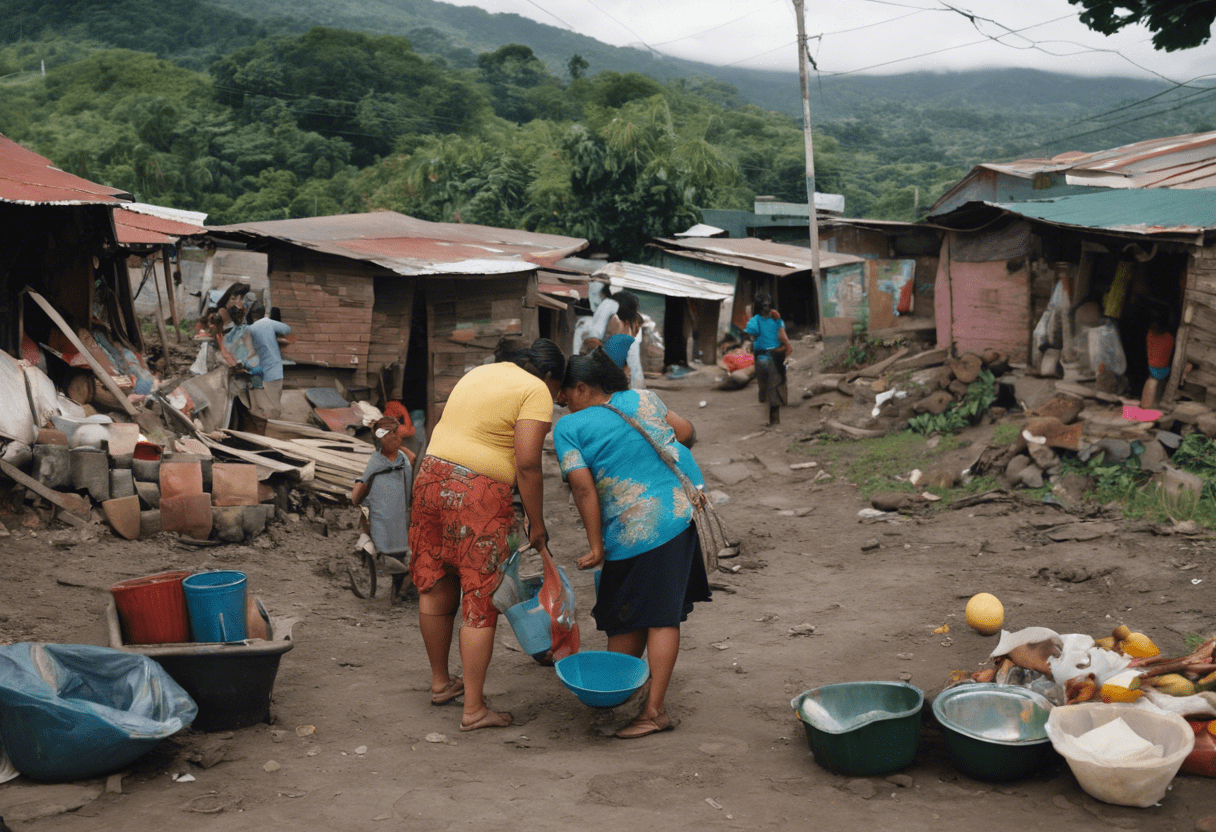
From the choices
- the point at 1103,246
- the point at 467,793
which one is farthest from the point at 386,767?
the point at 1103,246

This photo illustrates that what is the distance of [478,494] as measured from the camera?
4020 mm

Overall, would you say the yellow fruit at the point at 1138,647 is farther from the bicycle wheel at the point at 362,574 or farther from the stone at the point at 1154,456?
the stone at the point at 1154,456

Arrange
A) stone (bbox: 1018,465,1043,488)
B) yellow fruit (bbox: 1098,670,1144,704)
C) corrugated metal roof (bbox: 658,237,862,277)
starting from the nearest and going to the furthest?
yellow fruit (bbox: 1098,670,1144,704) < stone (bbox: 1018,465,1043,488) < corrugated metal roof (bbox: 658,237,862,277)

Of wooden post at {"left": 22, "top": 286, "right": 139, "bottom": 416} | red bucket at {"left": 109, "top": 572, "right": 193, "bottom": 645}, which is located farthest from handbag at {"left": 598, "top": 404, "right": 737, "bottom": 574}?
wooden post at {"left": 22, "top": 286, "right": 139, "bottom": 416}

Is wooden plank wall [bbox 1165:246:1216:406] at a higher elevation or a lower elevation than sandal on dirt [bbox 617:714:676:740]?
higher

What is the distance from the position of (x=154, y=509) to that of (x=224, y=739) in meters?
3.41

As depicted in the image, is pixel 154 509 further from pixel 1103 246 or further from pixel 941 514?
pixel 1103 246

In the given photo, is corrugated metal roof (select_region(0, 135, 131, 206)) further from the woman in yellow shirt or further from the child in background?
the woman in yellow shirt

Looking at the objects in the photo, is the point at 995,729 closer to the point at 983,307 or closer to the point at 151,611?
the point at 151,611

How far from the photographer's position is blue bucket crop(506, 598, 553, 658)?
432 centimetres

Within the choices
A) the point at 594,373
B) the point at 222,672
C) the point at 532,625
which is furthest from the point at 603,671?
the point at 222,672

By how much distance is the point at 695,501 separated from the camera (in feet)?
13.5

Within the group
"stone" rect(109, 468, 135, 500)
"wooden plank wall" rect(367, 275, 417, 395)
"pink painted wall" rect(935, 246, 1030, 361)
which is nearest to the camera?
"stone" rect(109, 468, 135, 500)

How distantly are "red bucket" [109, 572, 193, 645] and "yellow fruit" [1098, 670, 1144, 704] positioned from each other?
145 inches
